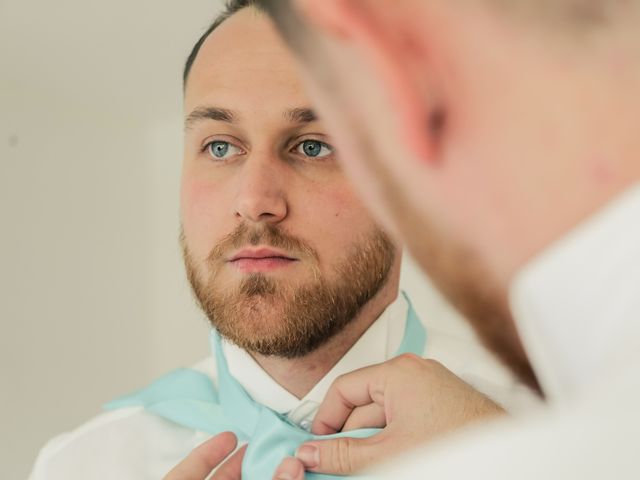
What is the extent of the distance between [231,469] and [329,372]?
120 mm

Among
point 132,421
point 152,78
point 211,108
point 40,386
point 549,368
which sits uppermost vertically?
point 152,78

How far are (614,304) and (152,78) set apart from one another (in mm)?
915

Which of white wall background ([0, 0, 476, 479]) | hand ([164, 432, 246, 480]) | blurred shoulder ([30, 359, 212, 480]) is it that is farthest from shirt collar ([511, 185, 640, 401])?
white wall background ([0, 0, 476, 479])

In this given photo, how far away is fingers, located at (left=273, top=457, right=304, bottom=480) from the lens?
519mm

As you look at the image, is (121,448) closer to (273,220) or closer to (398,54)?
(273,220)

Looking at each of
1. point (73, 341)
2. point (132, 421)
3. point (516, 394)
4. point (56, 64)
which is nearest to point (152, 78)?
point (56, 64)

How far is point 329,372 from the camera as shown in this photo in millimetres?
648

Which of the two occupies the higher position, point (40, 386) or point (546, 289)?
point (40, 386)

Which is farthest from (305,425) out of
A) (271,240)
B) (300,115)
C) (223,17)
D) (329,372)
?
(223,17)

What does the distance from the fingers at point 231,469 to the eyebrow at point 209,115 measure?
28cm

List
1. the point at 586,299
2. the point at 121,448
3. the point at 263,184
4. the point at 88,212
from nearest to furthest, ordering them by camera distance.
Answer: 1. the point at 586,299
2. the point at 263,184
3. the point at 121,448
4. the point at 88,212

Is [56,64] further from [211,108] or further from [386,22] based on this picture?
[386,22]

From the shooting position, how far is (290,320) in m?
0.64

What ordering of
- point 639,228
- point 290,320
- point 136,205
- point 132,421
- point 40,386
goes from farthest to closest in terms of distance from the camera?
point 136,205 < point 40,386 < point 132,421 < point 290,320 < point 639,228
